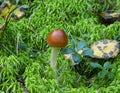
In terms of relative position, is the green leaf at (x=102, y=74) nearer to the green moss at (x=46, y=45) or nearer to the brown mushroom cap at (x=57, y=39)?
the green moss at (x=46, y=45)

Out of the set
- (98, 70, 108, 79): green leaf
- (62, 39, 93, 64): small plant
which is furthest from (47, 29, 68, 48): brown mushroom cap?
(98, 70, 108, 79): green leaf

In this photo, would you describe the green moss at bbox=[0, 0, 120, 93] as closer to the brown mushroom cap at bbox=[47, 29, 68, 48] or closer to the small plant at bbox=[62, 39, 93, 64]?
the small plant at bbox=[62, 39, 93, 64]

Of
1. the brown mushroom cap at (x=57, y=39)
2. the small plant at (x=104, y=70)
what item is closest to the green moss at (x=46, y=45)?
the small plant at (x=104, y=70)

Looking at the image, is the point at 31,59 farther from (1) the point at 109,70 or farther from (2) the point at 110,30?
(2) the point at 110,30

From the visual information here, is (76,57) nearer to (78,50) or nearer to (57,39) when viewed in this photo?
(78,50)

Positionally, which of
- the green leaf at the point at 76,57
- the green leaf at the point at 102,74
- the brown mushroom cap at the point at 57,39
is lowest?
the green leaf at the point at 102,74

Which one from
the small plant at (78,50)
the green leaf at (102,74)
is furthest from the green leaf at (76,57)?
the green leaf at (102,74)

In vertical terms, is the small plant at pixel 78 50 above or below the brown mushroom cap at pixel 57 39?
below

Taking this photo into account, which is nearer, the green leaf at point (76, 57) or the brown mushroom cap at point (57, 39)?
the brown mushroom cap at point (57, 39)

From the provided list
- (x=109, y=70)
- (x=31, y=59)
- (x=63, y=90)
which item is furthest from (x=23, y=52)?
(x=109, y=70)

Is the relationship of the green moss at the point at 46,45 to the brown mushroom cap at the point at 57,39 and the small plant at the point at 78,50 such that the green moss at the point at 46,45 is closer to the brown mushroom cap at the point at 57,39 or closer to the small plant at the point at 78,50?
the small plant at the point at 78,50

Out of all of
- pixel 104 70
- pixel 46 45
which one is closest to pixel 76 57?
pixel 104 70
